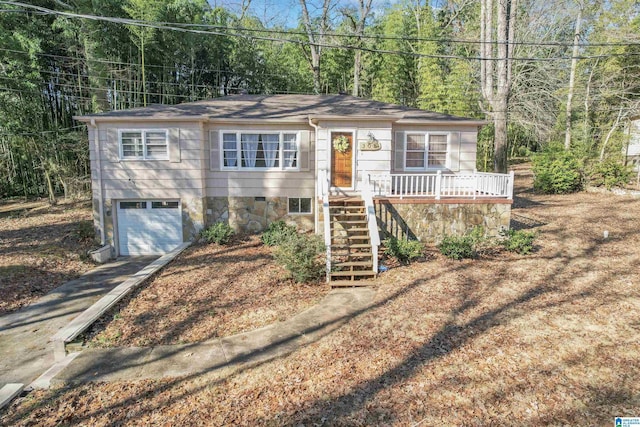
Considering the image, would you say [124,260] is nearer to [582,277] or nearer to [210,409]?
[210,409]

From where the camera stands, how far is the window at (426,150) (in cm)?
1159

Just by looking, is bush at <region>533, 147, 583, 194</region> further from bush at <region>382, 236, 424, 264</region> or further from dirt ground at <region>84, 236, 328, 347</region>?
dirt ground at <region>84, 236, 328, 347</region>

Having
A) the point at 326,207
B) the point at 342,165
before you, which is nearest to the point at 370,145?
the point at 342,165

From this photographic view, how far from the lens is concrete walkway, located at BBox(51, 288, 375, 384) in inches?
177

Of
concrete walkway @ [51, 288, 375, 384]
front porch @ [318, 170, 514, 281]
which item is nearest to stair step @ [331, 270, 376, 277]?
concrete walkway @ [51, 288, 375, 384]

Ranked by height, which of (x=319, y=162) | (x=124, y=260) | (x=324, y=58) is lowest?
(x=124, y=260)

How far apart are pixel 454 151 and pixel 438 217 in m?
3.33

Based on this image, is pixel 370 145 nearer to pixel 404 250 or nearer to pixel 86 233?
pixel 404 250

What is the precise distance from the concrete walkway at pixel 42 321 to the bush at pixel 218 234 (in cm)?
200

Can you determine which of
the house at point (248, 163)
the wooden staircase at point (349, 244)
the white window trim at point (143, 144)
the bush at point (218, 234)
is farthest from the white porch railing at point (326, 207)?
the white window trim at point (143, 144)

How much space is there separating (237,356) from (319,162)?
6804 mm

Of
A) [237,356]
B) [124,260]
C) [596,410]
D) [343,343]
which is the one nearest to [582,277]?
[596,410]

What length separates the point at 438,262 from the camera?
26.7 ft

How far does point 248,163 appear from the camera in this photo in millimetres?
11367
